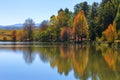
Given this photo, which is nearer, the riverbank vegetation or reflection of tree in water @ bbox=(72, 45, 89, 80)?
reflection of tree in water @ bbox=(72, 45, 89, 80)

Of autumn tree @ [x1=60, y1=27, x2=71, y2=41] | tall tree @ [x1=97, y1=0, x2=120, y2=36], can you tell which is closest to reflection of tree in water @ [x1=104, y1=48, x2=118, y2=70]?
tall tree @ [x1=97, y1=0, x2=120, y2=36]

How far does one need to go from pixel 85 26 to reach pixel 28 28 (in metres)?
48.7

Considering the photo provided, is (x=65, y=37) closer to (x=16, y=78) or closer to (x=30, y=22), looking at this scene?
(x=30, y=22)

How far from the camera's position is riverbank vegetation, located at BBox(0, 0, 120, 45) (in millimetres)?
58125

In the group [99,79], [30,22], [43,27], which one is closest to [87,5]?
[43,27]

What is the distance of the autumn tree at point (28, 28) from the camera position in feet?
386

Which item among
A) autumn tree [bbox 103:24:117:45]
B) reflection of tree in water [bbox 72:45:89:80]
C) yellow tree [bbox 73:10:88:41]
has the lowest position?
reflection of tree in water [bbox 72:45:89:80]

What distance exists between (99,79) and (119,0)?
4784cm

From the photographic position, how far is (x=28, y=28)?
121438 mm

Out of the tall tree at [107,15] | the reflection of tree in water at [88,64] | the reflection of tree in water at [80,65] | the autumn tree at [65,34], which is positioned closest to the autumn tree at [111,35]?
the tall tree at [107,15]

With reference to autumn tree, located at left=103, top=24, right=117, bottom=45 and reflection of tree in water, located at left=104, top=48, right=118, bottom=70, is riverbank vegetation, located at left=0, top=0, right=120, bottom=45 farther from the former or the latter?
reflection of tree in water, located at left=104, top=48, right=118, bottom=70

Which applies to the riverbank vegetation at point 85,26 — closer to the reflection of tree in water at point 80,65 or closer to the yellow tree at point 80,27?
the yellow tree at point 80,27

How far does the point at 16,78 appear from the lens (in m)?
17.6

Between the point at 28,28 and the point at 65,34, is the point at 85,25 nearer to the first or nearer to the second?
the point at 65,34
